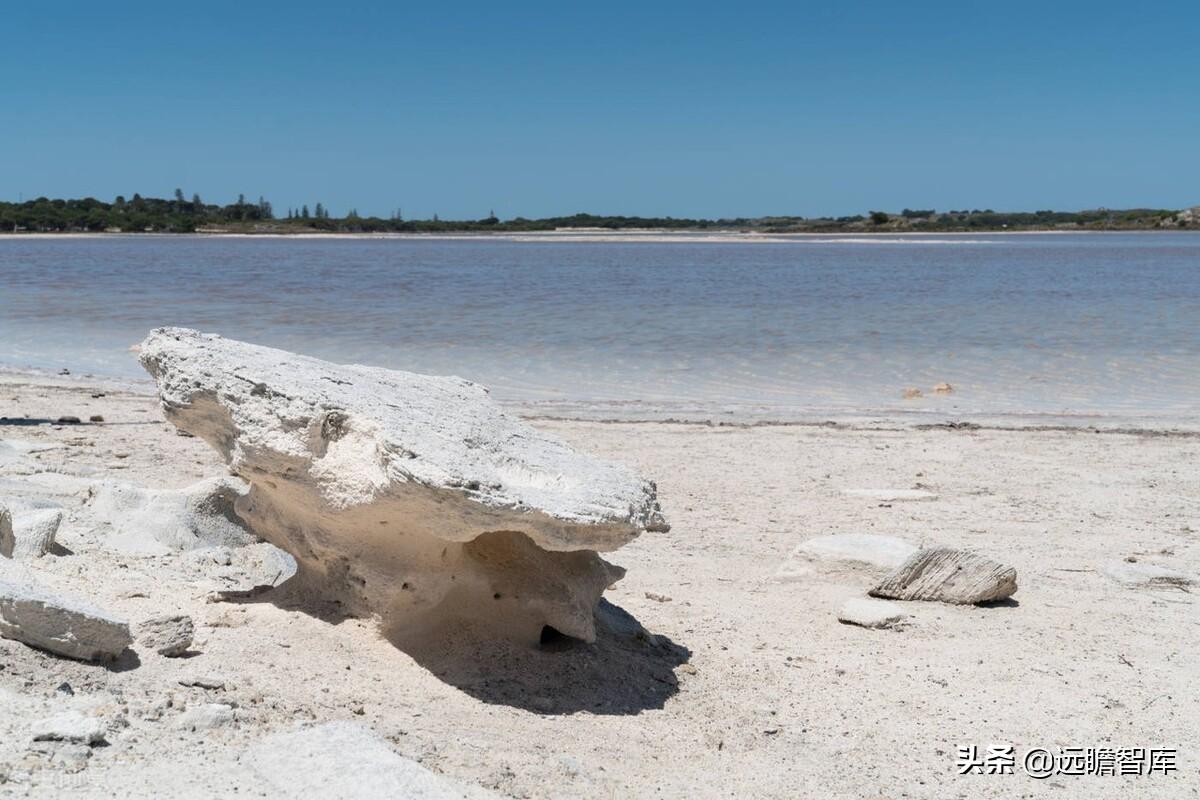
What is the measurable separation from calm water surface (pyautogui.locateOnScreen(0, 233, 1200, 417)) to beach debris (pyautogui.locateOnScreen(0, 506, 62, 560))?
23.1 feet

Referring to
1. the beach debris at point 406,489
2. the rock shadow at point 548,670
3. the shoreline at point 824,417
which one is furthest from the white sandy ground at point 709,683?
the shoreline at point 824,417

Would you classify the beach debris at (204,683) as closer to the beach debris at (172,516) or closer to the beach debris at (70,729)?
the beach debris at (70,729)

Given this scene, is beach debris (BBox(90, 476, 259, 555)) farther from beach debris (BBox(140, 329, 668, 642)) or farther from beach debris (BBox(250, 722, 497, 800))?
beach debris (BBox(250, 722, 497, 800))

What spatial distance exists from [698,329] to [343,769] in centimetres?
1578

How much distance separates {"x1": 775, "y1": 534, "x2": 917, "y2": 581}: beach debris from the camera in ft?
18.5

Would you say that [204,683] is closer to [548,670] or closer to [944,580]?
[548,670]

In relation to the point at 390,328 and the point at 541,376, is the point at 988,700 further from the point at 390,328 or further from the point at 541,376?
the point at 390,328

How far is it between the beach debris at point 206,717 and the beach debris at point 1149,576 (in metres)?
4.25

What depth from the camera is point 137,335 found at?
1736cm

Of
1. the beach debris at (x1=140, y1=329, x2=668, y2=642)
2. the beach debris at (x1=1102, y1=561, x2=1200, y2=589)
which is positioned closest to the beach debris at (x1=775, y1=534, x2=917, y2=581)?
the beach debris at (x1=1102, y1=561, x2=1200, y2=589)

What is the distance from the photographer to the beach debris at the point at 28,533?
441 cm

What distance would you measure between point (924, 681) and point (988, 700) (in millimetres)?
244

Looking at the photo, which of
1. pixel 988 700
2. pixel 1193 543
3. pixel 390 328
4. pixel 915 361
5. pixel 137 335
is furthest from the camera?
pixel 390 328

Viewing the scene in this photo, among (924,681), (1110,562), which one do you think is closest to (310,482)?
(924,681)
